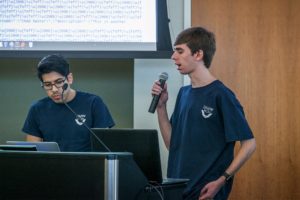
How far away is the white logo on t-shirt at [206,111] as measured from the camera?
6.27 feet

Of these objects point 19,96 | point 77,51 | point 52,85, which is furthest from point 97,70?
point 52,85

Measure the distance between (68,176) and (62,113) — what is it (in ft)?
4.08

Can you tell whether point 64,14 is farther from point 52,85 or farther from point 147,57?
point 52,85

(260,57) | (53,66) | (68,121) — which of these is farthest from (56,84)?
(260,57)

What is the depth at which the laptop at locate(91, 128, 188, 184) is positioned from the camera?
149 cm

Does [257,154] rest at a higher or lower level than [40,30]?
lower

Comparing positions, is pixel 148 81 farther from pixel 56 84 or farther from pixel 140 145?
pixel 140 145

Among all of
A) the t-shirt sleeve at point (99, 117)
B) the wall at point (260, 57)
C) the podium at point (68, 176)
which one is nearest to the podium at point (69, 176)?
the podium at point (68, 176)

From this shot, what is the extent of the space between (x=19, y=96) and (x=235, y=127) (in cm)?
193

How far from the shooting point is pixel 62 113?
2.33 m

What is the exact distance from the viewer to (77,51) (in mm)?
2910

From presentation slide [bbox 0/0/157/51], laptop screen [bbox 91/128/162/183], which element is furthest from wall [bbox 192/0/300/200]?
laptop screen [bbox 91/128/162/183]

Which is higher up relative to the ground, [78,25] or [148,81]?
[78,25]

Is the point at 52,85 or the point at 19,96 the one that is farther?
the point at 19,96
